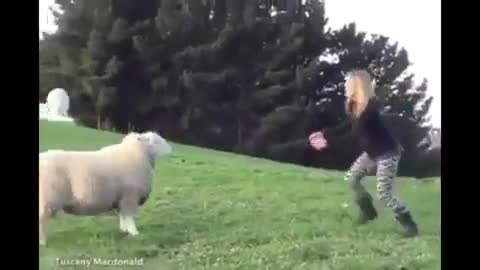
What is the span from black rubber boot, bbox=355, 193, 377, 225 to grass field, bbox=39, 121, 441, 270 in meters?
0.04

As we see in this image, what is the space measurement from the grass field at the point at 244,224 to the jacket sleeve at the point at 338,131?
182 mm

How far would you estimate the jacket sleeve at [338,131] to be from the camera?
172 inches

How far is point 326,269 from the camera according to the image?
4176 millimetres

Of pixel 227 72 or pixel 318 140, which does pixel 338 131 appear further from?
pixel 227 72

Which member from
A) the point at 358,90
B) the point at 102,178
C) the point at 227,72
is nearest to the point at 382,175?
the point at 358,90

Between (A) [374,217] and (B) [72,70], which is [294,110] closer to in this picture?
(A) [374,217]

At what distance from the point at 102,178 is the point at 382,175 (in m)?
1.40

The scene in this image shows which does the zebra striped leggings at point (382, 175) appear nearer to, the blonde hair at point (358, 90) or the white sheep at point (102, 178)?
the blonde hair at point (358, 90)

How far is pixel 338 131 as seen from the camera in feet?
14.4

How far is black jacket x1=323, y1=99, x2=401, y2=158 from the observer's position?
172 inches

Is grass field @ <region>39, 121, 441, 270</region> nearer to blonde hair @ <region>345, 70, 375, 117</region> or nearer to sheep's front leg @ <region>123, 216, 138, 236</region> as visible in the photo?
sheep's front leg @ <region>123, 216, 138, 236</region>

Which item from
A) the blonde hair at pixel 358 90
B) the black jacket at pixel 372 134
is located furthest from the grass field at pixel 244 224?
the blonde hair at pixel 358 90

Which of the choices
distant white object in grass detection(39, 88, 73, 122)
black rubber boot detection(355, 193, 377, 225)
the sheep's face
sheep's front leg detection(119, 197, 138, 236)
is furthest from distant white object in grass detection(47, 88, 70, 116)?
black rubber boot detection(355, 193, 377, 225)
